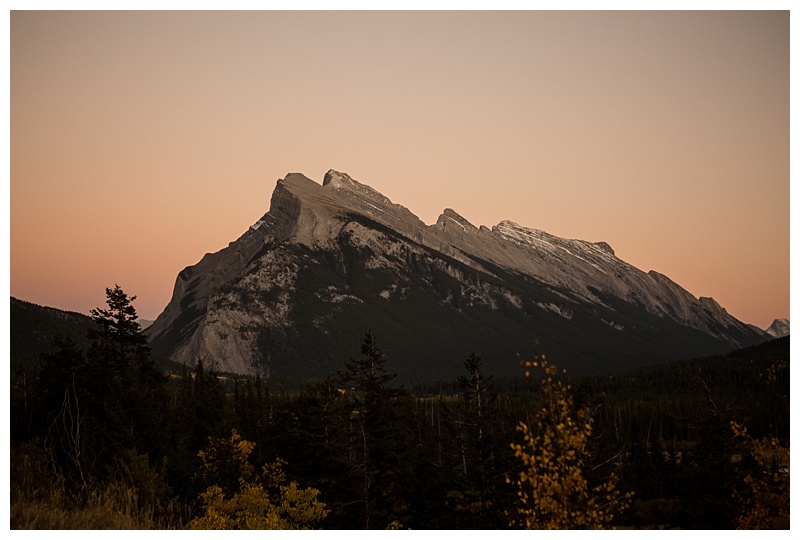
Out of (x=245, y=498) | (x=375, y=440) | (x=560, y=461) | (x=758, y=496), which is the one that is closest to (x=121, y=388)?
(x=245, y=498)

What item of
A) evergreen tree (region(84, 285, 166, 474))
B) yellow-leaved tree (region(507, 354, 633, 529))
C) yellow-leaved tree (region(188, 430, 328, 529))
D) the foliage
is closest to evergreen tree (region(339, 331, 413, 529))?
yellow-leaved tree (region(188, 430, 328, 529))

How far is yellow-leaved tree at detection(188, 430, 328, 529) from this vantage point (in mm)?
37781

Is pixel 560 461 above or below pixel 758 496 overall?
above

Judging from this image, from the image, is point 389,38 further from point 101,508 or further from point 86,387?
point 86,387

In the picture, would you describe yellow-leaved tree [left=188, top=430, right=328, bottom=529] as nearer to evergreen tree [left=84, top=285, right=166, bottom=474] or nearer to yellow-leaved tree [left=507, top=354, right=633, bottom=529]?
evergreen tree [left=84, top=285, right=166, bottom=474]

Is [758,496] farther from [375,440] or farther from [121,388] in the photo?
[121,388]

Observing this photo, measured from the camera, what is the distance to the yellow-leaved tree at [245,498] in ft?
124

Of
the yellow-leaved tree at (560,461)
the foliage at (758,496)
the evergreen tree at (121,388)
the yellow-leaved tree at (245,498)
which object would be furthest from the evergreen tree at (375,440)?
the yellow-leaved tree at (560,461)

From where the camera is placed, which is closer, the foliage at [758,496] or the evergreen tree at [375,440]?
the foliage at [758,496]

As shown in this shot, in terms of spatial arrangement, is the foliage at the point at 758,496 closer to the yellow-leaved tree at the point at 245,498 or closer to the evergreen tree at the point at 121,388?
the yellow-leaved tree at the point at 245,498

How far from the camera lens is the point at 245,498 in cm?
3950
